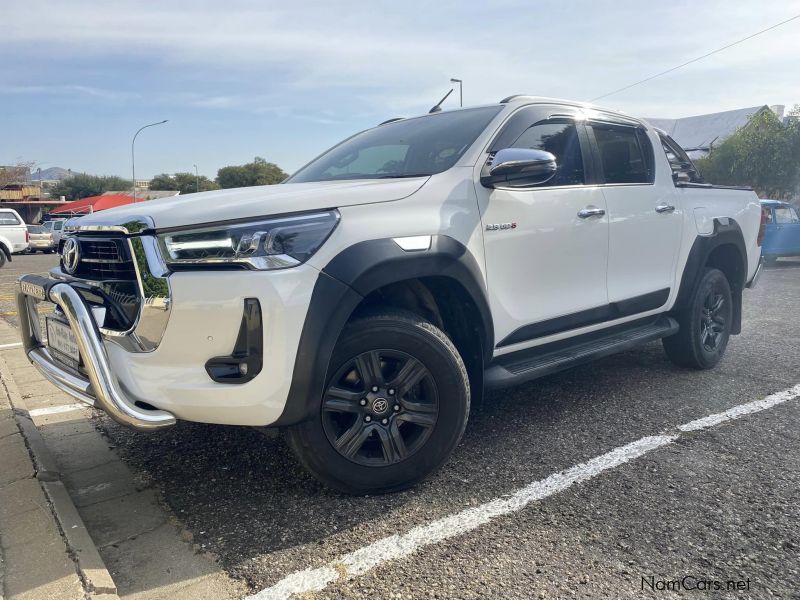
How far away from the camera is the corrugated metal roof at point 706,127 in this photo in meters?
43.7

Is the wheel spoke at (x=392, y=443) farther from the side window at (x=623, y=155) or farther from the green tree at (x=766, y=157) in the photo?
the green tree at (x=766, y=157)

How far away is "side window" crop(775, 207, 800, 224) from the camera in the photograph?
14.0 m

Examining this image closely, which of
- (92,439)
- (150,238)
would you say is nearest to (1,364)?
(92,439)

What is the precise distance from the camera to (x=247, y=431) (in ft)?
11.9

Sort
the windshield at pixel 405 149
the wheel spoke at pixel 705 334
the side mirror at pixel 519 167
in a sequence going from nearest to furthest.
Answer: the side mirror at pixel 519 167
the windshield at pixel 405 149
the wheel spoke at pixel 705 334

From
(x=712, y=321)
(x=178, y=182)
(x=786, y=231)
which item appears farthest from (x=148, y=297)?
(x=178, y=182)

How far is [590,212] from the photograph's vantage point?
11.7 feet

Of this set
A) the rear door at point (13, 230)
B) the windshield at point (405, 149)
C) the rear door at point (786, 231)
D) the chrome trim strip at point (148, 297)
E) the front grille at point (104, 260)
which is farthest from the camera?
the rear door at point (13, 230)

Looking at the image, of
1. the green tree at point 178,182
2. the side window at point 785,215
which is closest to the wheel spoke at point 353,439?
the side window at point 785,215

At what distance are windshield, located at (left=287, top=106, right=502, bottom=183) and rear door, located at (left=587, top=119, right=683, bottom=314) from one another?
90cm

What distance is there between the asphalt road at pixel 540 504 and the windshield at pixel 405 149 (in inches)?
59.2

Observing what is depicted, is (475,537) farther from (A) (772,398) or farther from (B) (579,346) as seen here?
(A) (772,398)

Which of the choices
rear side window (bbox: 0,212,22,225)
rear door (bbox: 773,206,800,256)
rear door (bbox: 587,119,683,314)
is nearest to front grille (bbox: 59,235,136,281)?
rear door (bbox: 587,119,683,314)

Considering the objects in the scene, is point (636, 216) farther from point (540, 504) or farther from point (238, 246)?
point (238, 246)
